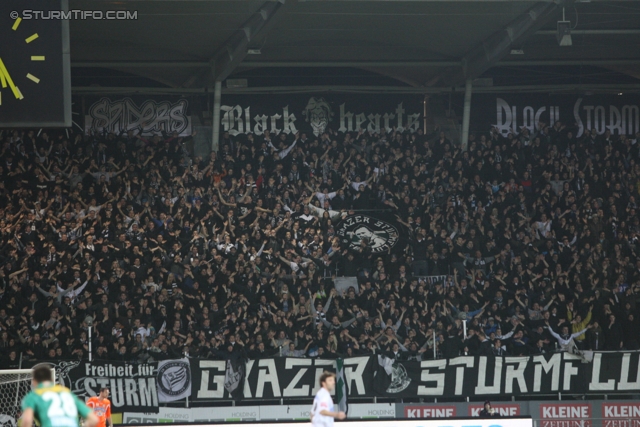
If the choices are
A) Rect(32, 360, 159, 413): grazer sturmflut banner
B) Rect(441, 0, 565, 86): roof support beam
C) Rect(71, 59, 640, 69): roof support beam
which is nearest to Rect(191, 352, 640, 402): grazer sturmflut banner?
Rect(32, 360, 159, 413): grazer sturmflut banner

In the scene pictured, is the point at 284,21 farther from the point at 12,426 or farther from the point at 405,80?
the point at 12,426

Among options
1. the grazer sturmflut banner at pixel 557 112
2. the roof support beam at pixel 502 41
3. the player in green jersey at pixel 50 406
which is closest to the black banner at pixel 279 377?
the roof support beam at pixel 502 41

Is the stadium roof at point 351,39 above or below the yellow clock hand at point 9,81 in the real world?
above

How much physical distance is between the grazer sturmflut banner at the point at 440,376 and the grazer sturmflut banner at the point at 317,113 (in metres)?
12.9

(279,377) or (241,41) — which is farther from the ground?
(241,41)

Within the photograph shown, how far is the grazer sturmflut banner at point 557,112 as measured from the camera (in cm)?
3441

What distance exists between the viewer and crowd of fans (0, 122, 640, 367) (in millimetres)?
23984

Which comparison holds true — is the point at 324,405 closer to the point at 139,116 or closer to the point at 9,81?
the point at 9,81

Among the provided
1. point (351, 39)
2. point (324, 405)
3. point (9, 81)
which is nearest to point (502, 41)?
point (351, 39)

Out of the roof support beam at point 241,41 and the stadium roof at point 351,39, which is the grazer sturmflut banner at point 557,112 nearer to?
the stadium roof at point 351,39

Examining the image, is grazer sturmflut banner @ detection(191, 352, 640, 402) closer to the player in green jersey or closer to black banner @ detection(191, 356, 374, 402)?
black banner @ detection(191, 356, 374, 402)

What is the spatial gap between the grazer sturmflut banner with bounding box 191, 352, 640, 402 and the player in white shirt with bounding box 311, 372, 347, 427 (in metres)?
7.48

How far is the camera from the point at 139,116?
32594 mm

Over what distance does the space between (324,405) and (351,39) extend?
18.4 m
